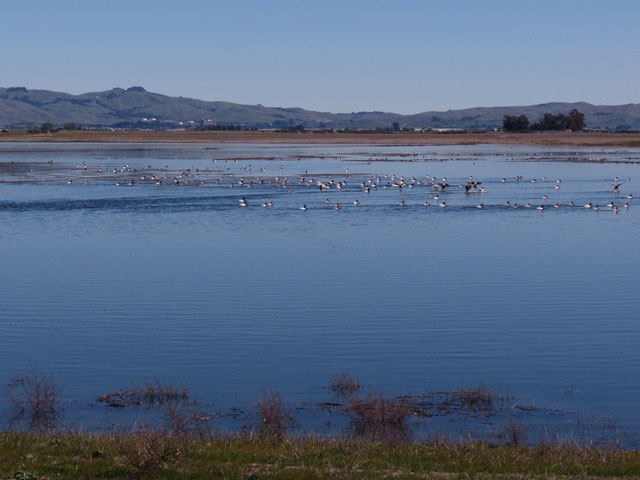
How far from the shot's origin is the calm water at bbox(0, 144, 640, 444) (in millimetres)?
17016

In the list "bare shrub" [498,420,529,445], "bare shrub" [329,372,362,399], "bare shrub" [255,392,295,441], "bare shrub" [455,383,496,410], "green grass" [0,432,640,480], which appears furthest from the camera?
"bare shrub" [329,372,362,399]

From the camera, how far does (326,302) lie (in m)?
24.0

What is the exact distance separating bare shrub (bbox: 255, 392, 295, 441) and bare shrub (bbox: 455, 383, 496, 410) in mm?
3053

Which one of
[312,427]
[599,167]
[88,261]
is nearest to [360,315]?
[312,427]

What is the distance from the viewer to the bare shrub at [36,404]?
1478cm

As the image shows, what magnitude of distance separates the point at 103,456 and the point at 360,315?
11694 millimetres

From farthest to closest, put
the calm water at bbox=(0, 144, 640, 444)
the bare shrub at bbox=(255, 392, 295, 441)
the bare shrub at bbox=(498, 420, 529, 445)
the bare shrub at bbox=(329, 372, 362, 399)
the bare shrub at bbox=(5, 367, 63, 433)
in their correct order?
the calm water at bbox=(0, 144, 640, 444) < the bare shrub at bbox=(329, 372, 362, 399) < the bare shrub at bbox=(5, 367, 63, 433) < the bare shrub at bbox=(255, 392, 295, 441) < the bare shrub at bbox=(498, 420, 529, 445)

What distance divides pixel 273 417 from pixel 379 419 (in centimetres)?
169

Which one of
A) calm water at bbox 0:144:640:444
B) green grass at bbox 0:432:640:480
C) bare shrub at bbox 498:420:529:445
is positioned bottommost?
calm water at bbox 0:144:640:444

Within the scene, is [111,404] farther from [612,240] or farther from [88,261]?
[612,240]

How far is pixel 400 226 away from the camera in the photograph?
42500 millimetres

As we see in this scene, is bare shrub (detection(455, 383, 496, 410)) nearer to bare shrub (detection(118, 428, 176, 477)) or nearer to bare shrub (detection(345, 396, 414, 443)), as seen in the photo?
bare shrub (detection(345, 396, 414, 443))

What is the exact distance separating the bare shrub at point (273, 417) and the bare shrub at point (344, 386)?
1.32m

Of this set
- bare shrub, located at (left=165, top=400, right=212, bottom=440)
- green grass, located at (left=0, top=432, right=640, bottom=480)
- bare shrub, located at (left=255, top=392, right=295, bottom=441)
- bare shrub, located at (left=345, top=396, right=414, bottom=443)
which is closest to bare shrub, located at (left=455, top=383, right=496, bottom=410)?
bare shrub, located at (left=345, top=396, right=414, bottom=443)
